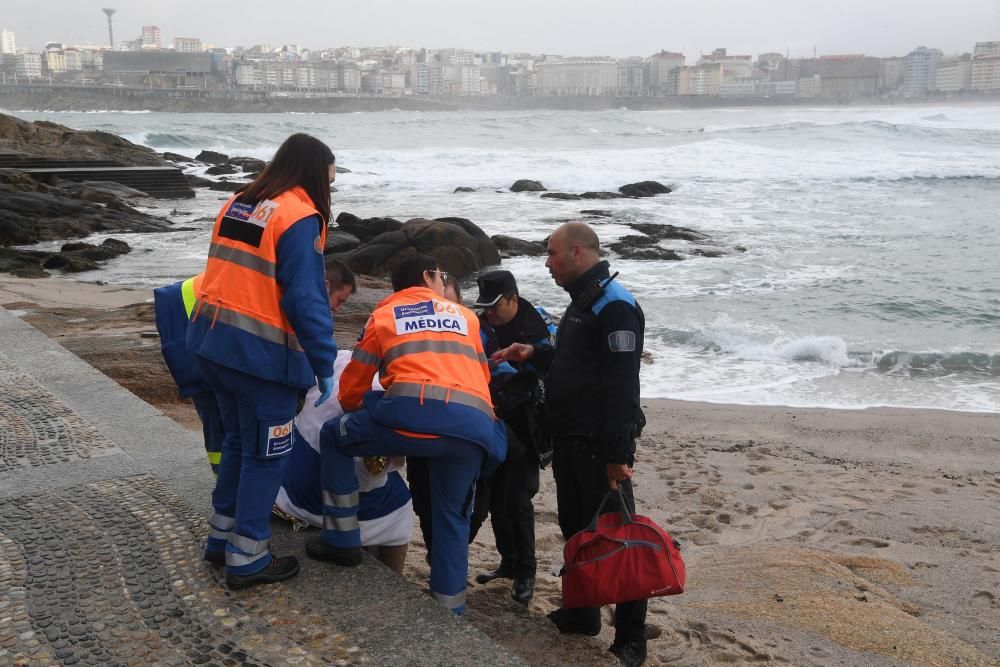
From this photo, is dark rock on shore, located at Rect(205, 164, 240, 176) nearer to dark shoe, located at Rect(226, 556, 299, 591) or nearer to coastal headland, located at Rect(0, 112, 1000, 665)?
coastal headland, located at Rect(0, 112, 1000, 665)

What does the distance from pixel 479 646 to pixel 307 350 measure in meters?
1.13

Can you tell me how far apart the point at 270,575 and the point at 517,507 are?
1229 millimetres

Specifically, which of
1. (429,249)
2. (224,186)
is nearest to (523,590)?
(429,249)

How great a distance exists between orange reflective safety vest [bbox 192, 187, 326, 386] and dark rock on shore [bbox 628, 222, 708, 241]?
58.5ft

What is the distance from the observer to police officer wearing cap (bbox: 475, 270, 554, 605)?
4.19 metres

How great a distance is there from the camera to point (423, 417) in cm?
331

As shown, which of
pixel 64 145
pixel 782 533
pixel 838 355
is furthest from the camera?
pixel 64 145

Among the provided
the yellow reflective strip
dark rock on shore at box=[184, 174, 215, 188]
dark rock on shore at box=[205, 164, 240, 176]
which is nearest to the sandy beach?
the yellow reflective strip

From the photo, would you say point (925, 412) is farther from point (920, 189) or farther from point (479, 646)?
point (920, 189)

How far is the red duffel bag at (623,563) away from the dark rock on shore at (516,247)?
14761 mm

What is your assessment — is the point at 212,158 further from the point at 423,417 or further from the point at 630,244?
the point at 423,417

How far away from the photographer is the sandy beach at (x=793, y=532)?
4059 mm

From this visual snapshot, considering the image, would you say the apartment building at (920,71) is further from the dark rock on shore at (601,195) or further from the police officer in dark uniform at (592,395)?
the police officer in dark uniform at (592,395)

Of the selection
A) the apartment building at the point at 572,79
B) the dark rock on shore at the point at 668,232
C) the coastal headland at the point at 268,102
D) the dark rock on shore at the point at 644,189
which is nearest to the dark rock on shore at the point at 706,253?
the dark rock on shore at the point at 668,232
